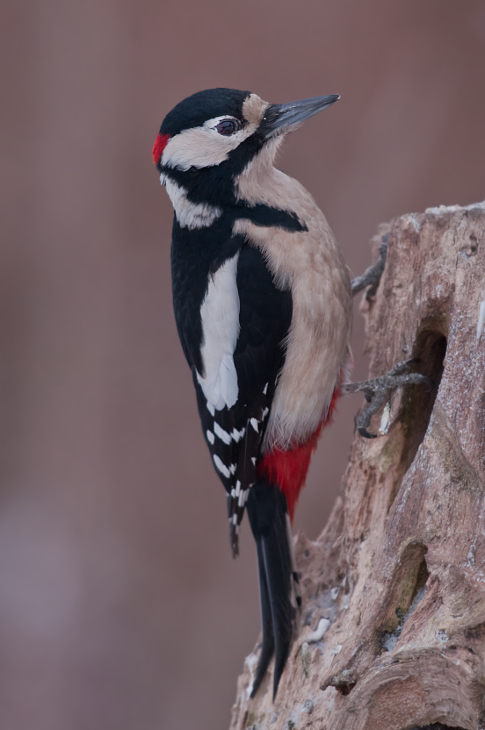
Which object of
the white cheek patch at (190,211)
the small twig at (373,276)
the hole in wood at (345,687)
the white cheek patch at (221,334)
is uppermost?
the white cheek patch at (190,211)

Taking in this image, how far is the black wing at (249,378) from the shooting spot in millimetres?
1708

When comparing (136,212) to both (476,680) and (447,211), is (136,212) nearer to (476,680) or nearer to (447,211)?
(447,211)

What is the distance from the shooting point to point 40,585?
3270 mm

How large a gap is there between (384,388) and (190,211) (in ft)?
2.25

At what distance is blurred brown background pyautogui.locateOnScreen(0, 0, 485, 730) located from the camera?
2.93 metres

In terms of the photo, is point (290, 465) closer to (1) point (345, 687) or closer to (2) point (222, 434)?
(2) point (222, 434)

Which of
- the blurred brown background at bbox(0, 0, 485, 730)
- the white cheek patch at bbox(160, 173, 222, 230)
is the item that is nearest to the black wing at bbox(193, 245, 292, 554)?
the white cheek patch at bbox(160, 173, 222, 230)

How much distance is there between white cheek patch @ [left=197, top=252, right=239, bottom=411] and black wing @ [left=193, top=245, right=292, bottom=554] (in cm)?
2

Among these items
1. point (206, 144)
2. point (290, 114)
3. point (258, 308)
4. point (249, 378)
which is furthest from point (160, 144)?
point (249, 378)

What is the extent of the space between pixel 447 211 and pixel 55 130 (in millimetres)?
2176

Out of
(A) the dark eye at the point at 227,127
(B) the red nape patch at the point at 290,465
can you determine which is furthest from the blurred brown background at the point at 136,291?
(A) the dark eye at the point at 227,127

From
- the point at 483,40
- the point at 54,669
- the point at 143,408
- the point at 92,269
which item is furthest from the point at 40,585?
the point at 483,40

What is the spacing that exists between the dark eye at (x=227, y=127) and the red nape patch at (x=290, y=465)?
2.36 feet

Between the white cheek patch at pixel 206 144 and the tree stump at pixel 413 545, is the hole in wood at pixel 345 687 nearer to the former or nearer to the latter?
the tree stump at pixel 413 545
